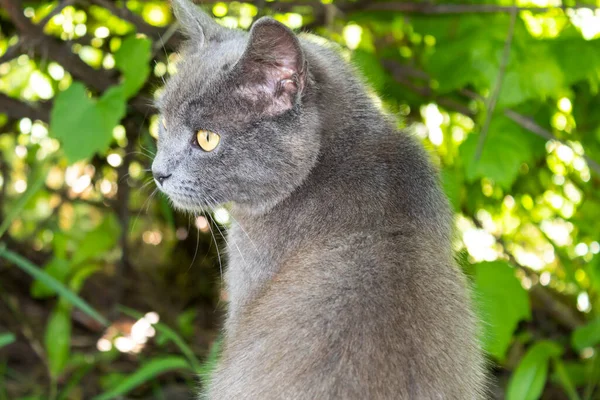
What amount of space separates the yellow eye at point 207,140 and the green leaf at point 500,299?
1010 millimetres

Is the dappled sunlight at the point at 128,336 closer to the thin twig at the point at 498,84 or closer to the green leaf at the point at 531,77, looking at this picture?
the thin twig at the point at 498,84

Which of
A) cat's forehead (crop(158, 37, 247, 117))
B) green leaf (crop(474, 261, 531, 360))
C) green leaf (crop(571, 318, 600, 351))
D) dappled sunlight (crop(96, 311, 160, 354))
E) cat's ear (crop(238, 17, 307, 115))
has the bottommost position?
dappled sunlight (crop(96, 311, 160, 354))

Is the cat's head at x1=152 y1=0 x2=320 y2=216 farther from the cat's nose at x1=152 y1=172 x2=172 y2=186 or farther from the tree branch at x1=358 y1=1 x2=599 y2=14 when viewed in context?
the tree branch at x1=358 y1=1 x2=599 y2=14

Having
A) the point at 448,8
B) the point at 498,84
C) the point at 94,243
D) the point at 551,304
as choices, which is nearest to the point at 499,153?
the point at 498,84

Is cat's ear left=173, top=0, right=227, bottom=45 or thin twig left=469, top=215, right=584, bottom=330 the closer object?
cat's ear left=173, top=0, right=227, bottom=45

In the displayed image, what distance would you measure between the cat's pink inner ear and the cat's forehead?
9 cm

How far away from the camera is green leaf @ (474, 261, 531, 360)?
7.70ft

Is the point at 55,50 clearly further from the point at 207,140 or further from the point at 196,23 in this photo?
the point at 207,140

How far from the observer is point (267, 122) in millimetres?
1857

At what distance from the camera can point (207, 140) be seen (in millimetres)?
1889

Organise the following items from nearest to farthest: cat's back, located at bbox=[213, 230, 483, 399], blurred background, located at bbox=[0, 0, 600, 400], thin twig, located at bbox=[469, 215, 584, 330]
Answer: cat's back, located at bbox=[213, 230, 483, 399] < blurred background, located at bbox=[0, 0, 600, 400] < thin twig, located at bbox=[469, 215, 584, 330]

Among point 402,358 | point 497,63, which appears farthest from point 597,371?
point 402,358

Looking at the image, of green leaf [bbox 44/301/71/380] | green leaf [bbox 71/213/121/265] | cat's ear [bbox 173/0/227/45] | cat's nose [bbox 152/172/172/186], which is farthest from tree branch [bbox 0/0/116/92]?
cat's nose [bbox 152/172/172/186]

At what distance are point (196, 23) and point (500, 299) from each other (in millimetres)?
1307
